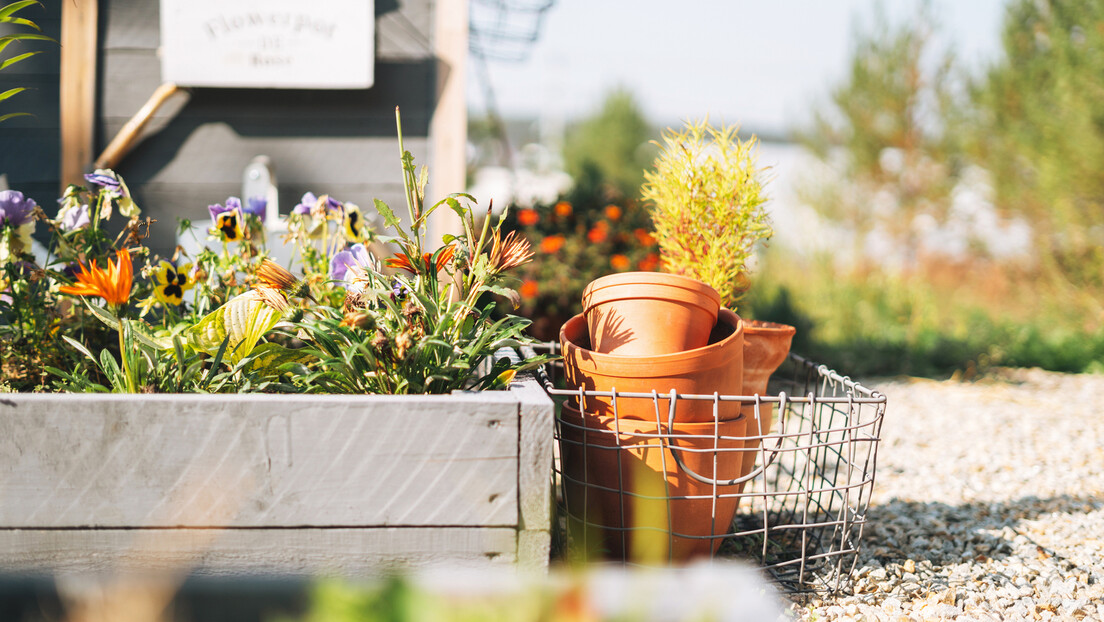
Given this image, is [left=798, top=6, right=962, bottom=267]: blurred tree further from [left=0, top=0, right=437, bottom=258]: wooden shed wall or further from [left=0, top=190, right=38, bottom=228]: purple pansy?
[left=0, top=190, right=38, bottom=228]: purple pansy

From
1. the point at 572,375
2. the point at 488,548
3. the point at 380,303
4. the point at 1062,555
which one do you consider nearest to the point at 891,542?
the point at 1062,555

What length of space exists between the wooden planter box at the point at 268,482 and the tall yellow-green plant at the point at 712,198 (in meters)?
0.78

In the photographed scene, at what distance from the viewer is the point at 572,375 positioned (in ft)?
4.70

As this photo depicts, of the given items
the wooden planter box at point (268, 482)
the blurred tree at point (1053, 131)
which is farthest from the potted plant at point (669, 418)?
the blurred tree at point (1053, 131)

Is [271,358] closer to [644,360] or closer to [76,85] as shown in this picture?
[644,360]

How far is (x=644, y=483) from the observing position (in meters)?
1.33

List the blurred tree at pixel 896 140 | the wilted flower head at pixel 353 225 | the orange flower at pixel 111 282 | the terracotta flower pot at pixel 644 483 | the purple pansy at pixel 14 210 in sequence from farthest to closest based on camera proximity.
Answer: the blurred tree at pixel 896 140 < the wilted flower head at pixel 353 225 < the purple pansy at pixel 14 210 < the terracotta flower pot at pixel 644 483 < the orange flower at pixel 111 282

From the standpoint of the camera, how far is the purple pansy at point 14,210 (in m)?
1.55

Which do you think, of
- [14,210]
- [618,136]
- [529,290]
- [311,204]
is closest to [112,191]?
[14,210]

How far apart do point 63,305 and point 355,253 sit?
1073mm

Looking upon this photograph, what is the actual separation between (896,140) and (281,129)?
347 inches

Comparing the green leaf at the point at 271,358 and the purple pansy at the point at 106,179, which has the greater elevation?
the purple pansy at the point at 106,179

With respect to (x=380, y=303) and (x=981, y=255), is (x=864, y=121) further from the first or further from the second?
(x=380, y=303)

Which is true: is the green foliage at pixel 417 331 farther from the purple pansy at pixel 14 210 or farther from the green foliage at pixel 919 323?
the green foliage at pixel 919 323
